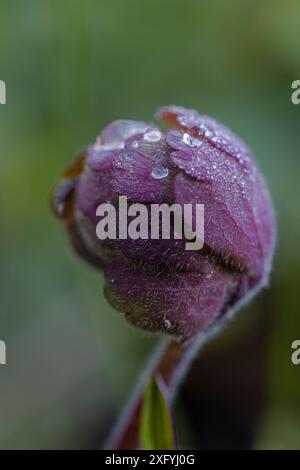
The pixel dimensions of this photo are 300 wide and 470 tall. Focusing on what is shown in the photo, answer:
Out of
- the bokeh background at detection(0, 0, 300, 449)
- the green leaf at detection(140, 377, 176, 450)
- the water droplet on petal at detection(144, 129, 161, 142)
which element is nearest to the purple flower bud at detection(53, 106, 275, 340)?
the water droplet on petal at detection(144, 129, 161, 142)

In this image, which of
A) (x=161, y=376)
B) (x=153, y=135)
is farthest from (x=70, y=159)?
(x=153, y=135)

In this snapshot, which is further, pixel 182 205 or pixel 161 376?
pixel 161 376

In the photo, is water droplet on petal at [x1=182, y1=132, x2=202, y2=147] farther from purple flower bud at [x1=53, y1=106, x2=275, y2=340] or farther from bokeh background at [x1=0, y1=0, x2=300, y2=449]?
bokeh background at [x1=0, y1=0, x2=300, y2=449]

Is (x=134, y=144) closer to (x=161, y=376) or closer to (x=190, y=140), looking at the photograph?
(x=190, y=140)

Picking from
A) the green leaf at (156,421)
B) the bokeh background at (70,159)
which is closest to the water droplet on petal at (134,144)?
the green leaf at (156,421)

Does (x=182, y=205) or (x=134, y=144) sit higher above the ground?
(x=134, y=144)
